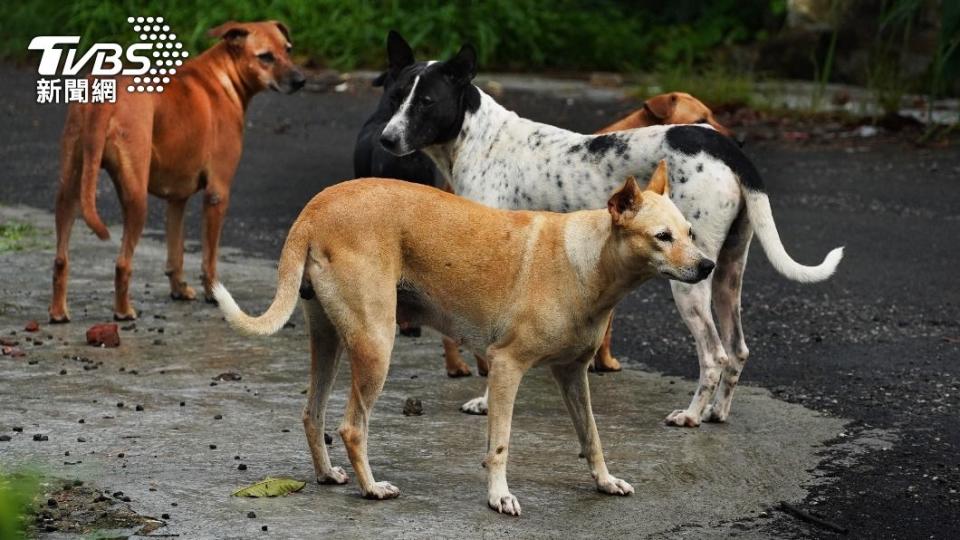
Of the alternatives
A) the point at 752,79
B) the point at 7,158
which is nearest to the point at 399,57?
the point at 7,158

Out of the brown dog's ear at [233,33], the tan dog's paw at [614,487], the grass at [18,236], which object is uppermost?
the brown dog's ear at [233,33]

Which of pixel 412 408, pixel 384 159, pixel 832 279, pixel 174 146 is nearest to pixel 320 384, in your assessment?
pixel 412 408

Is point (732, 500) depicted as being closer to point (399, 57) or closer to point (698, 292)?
point (698, 292)

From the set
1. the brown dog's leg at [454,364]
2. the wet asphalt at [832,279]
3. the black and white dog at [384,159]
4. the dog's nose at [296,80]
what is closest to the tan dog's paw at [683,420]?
the wet asphalt at [832,279]

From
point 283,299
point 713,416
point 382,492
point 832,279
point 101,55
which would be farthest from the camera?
point 101,55

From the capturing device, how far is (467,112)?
23.6ft

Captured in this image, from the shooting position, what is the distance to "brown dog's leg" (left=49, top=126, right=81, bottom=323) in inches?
314

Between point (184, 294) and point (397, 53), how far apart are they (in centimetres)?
224

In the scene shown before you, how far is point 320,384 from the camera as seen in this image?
5.52m

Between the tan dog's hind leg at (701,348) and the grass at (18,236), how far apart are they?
5.18 m

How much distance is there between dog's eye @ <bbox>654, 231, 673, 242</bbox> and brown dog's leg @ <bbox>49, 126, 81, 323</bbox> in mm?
3877

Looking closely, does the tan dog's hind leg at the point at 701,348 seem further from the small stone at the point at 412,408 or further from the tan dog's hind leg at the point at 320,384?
the tan dog's hind leg at the point at 320,384

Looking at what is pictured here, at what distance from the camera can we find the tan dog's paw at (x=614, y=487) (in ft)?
18.1

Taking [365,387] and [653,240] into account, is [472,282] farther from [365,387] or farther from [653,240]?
[653,240]
